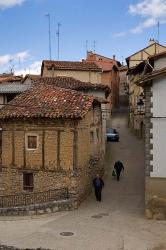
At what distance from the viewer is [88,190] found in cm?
3005

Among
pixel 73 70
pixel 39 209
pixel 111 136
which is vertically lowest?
pixel 39 209

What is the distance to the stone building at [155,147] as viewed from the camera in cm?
2381

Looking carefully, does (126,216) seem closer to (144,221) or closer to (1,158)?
(144,221)

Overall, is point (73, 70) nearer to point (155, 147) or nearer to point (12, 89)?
point (12, 89)

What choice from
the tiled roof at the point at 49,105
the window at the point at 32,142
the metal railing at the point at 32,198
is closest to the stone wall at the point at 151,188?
the tiled roof at the point at 49,105

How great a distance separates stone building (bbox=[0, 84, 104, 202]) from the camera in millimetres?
27297

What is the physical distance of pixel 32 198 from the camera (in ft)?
91.9

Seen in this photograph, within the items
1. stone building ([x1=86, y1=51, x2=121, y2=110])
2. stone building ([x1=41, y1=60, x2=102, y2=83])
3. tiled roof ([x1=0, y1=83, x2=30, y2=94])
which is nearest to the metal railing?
tiled roof ([x1=0, y1=83, x2=30, y2=94])

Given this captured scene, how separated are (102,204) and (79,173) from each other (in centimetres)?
221

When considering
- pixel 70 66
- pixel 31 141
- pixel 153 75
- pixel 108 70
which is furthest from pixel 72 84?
pixel 108 70

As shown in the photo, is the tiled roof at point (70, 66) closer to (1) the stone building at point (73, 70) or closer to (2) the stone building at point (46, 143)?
(1) the stone building at point (73, 70)

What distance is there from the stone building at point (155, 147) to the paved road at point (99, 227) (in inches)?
37.3

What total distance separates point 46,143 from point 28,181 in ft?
9.06

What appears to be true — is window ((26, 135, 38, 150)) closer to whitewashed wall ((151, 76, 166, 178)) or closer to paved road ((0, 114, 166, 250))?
paved road ((0, 114, 166, 250))
